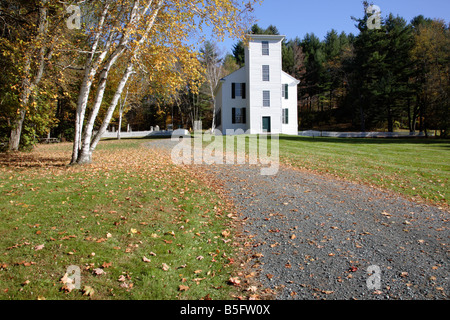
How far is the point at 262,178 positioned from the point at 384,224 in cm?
438

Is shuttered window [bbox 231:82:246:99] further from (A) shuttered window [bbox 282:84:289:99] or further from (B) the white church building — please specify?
(A) shuttered window [bbox 282:84:289:99]

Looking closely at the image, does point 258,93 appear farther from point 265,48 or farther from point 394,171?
point 394,171

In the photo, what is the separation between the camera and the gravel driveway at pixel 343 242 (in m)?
3.70

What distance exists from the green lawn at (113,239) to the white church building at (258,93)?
940 inches

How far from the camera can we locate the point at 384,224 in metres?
5.80

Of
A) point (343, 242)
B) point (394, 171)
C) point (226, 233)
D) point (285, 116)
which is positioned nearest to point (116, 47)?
point (226, 233)

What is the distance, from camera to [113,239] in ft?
15.7

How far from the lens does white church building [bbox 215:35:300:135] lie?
30438 mm

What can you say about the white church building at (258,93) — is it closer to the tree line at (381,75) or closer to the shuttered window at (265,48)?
the shuttered window at (265,48)

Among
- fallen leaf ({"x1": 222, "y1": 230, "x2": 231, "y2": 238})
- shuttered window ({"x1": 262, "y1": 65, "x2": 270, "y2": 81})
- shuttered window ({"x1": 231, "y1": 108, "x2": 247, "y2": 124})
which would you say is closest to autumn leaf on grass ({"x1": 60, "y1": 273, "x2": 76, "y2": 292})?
fallen leaf ({"x1": 222, "y1": 230, "x2": 231, "y2": 238})

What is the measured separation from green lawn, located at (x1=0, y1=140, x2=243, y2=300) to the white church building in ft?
78.3
